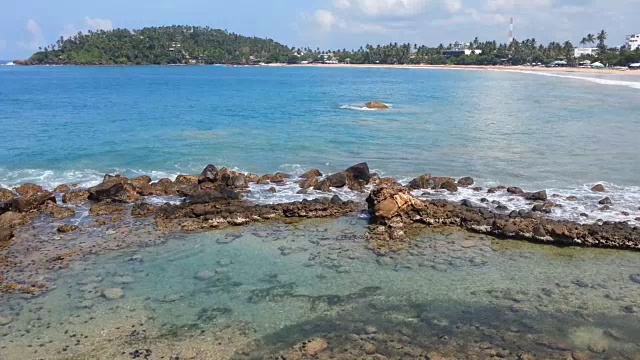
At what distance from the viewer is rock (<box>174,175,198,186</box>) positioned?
2961cm

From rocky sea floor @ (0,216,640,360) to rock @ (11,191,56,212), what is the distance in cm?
457

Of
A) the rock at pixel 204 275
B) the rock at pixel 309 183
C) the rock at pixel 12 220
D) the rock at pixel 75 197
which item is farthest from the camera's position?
the rock at pixel 309 183

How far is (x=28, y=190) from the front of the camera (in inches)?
1099

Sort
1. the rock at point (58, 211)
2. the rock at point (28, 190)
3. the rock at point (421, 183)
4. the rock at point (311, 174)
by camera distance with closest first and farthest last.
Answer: the rock at point (58, 211) → the rock at point (28, 190) → the rock at point (421, 183) → the rock at point (311, 174)

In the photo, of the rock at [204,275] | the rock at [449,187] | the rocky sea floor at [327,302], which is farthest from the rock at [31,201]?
the rock at [449,187]

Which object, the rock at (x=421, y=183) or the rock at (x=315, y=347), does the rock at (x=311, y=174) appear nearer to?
the rock at (x=421, y=183)

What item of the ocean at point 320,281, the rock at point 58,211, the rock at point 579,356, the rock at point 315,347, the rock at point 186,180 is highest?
the rock at point 186,180

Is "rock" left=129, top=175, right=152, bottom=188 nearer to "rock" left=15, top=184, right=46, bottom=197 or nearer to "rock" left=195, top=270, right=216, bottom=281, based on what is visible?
"rock" left=15, top=184, right=46, bottom=197

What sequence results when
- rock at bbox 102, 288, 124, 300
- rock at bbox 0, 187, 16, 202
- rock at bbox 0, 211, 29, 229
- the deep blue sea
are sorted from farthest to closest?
the deep blue sea → rock at bbox 0, 187, 16, 202 → rock at bbox 0, 211, 29, 229 → rock at bbox 102, 288, 124, 300

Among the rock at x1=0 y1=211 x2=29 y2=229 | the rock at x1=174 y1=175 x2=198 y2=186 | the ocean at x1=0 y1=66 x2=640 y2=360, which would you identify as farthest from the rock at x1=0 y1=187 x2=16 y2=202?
the rock at x1=174 y1=175 x2=198 y2=186

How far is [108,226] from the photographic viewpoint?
2298 centimetres

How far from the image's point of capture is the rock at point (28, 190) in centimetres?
2767

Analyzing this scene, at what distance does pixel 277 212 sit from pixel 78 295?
32.6 ft

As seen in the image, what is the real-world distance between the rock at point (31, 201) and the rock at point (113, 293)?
1075 cm
